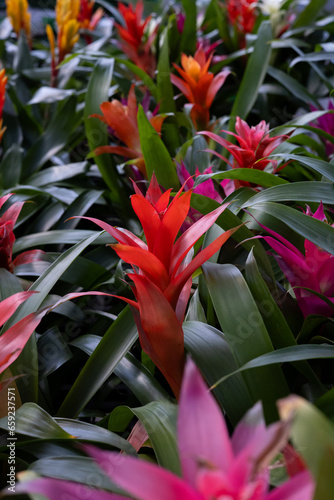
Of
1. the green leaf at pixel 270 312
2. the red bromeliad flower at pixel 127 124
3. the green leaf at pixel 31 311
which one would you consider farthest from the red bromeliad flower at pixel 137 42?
the green leaf at pixel 270 312

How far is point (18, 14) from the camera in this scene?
71.5 inches

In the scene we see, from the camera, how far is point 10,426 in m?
0.53

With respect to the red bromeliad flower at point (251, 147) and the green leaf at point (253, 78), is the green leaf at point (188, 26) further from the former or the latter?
the red bromeliad flower at point (251, 147)

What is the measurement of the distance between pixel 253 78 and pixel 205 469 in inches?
44.9

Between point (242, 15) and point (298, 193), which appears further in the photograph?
point (242, 15)

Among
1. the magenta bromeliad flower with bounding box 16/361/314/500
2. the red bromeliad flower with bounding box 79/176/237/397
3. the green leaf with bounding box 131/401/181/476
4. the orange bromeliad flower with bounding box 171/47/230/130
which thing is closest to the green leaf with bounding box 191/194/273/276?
the red bromeliad flower with bounding box 79/176/237/397

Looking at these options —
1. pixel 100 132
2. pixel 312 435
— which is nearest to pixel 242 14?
pixel 100 132

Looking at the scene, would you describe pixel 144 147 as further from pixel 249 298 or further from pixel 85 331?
pixel 249 298

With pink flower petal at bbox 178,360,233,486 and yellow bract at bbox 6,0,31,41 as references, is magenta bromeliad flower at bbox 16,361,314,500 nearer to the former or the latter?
pink flower petal at bbox 178,360,233,486

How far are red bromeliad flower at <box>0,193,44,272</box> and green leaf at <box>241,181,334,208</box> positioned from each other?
1.19 ft

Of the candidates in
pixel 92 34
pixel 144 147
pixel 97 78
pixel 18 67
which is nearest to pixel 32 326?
pixel 144 147

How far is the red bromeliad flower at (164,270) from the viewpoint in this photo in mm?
522

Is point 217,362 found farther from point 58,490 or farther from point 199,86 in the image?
point 199,86

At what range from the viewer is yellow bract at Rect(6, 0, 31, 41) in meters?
1.78
